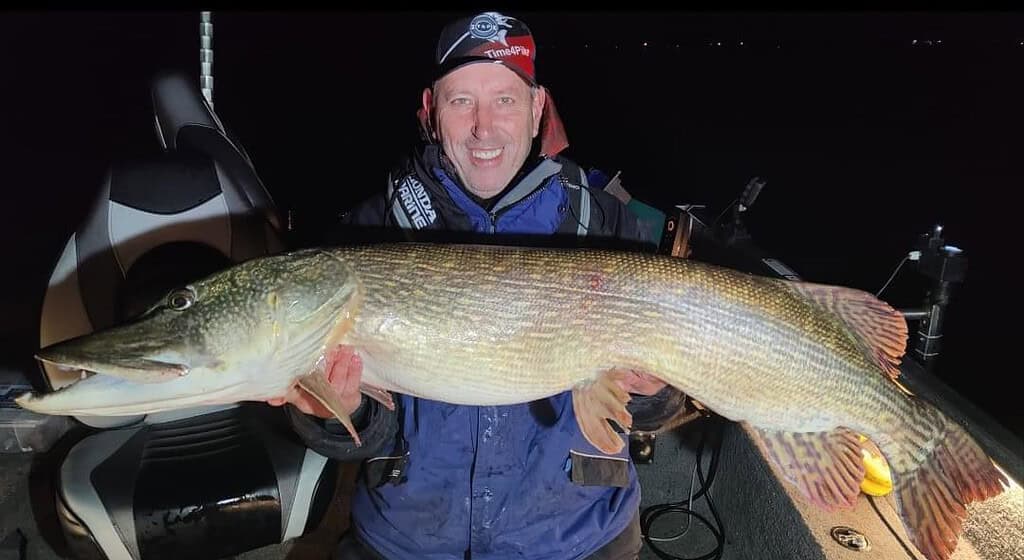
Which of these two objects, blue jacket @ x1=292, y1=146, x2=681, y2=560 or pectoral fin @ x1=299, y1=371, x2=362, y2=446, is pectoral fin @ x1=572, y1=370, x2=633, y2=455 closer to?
blue jacket @ x1=292, y1=146, x2=681, y2=560

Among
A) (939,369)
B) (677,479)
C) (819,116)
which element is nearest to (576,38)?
(819,116)

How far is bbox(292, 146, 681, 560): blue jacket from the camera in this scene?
78.7 inches

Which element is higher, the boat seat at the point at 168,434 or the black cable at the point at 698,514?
the boat seat at the point at 168,434

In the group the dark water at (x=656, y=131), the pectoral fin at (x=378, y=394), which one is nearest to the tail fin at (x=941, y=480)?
the pectoral fin at (x=378, y=394)

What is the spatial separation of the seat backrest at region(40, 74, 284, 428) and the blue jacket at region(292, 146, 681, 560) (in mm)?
1231

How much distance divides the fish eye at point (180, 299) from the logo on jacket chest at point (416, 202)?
743mm

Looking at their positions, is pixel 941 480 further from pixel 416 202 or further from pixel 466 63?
pixel 466 63

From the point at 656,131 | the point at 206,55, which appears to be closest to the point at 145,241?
the point at 206,55

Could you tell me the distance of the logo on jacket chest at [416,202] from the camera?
2.22 meters

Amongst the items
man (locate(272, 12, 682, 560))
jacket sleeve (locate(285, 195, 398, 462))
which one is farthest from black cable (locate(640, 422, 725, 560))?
jacket sleeve (locate(285, 195, 398, 462))

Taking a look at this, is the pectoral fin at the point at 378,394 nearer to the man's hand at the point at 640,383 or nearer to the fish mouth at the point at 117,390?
the fish mouth at the point at 117,390

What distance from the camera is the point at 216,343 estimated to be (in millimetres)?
1742

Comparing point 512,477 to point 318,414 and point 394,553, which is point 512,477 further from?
point 318,414

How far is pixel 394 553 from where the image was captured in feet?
6.70
